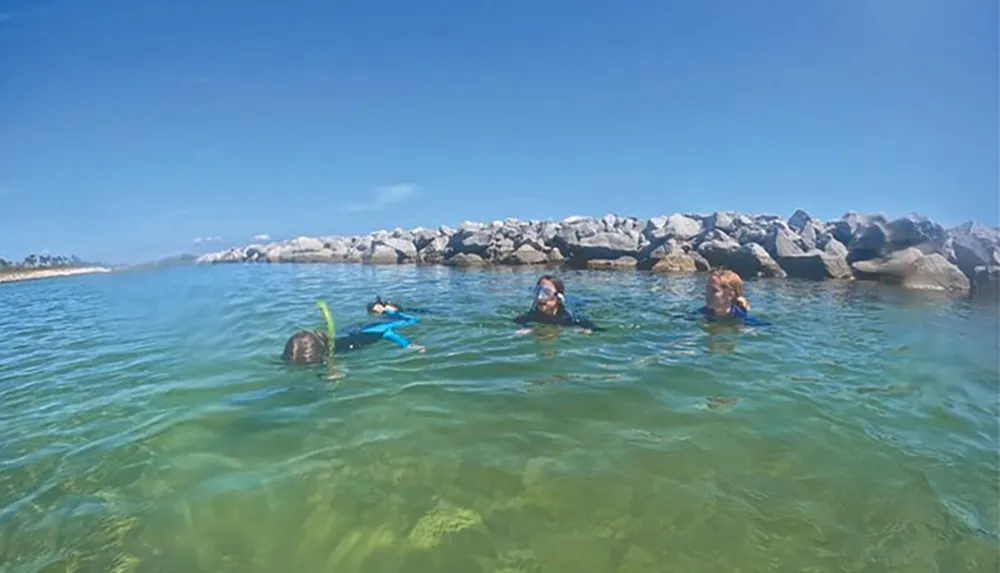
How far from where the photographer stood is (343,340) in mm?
8320

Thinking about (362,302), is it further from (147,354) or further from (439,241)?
(439,241)

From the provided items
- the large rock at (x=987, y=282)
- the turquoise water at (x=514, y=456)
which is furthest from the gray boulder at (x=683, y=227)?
the turquoise water at (x=514, y=456)

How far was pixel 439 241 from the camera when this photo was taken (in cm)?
3431

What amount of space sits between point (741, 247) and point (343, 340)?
741 inches

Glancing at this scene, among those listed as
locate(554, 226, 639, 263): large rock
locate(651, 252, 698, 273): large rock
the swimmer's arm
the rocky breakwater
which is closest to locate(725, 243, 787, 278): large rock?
the rocky breakwater

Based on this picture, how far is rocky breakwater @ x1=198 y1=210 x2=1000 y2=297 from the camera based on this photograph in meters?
17.3

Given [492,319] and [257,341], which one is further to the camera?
[492,319]

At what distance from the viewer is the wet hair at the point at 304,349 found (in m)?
7.26

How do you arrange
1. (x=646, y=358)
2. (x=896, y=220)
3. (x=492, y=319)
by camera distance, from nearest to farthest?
(x=646, y=358) → (x=492, y=319) → (x=896, y=220)

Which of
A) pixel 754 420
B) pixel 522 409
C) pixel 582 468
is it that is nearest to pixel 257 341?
pixel 522 409

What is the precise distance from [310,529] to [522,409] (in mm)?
2496

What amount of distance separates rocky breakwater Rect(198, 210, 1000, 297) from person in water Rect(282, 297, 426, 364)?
15547 mm

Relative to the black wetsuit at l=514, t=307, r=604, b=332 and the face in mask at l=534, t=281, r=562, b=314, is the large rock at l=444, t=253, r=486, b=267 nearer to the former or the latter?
the black wetsuit at l=514, t=307, r=604, b=332

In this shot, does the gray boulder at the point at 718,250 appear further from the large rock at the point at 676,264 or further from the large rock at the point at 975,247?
the large rock at the point at 975,247
